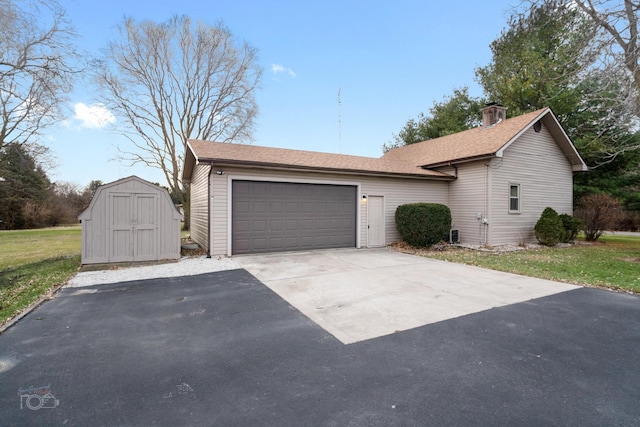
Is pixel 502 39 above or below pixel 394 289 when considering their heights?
above

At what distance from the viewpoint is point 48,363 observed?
2908mm

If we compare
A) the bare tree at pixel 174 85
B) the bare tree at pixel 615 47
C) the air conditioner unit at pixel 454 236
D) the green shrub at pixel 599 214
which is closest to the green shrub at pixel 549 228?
the green shrub at pixel 599 214

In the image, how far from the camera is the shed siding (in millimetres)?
11633

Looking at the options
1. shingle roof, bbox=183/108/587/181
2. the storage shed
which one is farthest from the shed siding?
the storage shed

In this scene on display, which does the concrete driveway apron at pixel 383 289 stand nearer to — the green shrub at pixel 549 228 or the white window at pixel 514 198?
the white window at pixel 514 198

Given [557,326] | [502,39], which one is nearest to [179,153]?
[557,326]

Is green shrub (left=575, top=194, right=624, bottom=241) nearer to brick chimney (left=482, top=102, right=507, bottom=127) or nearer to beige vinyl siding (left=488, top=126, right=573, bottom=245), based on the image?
beige vinyl siding (left=488, top=126, right=573, bottom=245)

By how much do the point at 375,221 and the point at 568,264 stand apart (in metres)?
5.89

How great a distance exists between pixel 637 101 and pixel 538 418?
12143 millimetres

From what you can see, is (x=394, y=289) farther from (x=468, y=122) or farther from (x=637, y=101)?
(x=468, y=122)

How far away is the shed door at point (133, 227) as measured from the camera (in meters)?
7.79

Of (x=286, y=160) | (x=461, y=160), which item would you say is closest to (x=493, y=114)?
(x=461, y=160)

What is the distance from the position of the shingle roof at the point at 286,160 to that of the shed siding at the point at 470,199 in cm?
61

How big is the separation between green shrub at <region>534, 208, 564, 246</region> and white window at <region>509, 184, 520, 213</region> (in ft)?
3.38
